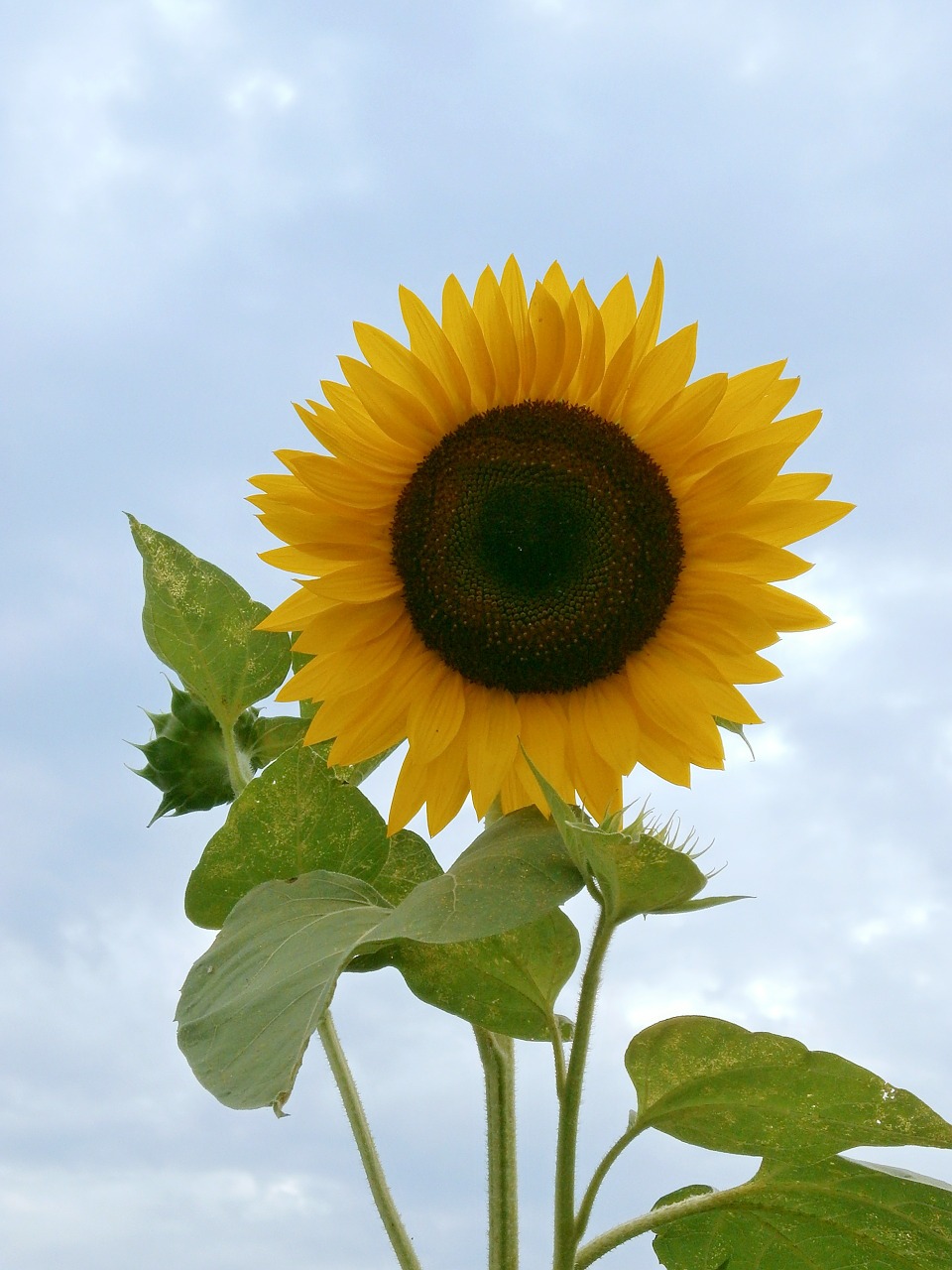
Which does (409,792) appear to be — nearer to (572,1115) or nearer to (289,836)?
(289,836)

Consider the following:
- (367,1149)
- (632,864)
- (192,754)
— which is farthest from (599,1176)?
(192,754)

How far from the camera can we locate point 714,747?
1722mm

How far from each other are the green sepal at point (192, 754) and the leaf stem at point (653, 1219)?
32.5 inches

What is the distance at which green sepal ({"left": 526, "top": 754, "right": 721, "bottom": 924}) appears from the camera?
4.22 feet

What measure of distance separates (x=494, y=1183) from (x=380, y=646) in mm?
702

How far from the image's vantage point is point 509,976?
1.51m

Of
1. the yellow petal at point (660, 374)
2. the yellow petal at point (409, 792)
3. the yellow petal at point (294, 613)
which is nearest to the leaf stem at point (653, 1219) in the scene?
the yellow petal at point (409, 792)

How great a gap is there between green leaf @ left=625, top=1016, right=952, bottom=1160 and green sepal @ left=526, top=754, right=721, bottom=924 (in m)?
0.21

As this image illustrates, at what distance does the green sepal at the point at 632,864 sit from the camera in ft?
4.22

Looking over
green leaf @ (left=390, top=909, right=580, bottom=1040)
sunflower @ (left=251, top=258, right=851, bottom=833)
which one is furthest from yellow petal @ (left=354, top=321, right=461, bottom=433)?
green leaf @ (left=390, top=909, right=580, bottom=1040)

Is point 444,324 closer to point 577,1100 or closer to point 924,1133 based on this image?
point 577,1100

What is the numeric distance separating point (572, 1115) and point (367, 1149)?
13.5 inches

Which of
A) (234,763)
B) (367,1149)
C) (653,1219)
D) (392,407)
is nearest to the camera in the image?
(653,1219)

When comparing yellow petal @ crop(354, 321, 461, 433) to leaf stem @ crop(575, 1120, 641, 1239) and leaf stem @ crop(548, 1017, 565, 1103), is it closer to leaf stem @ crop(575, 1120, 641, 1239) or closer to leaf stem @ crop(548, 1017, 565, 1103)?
leaf stem @ crop(548, 1017, 565, 1103)
